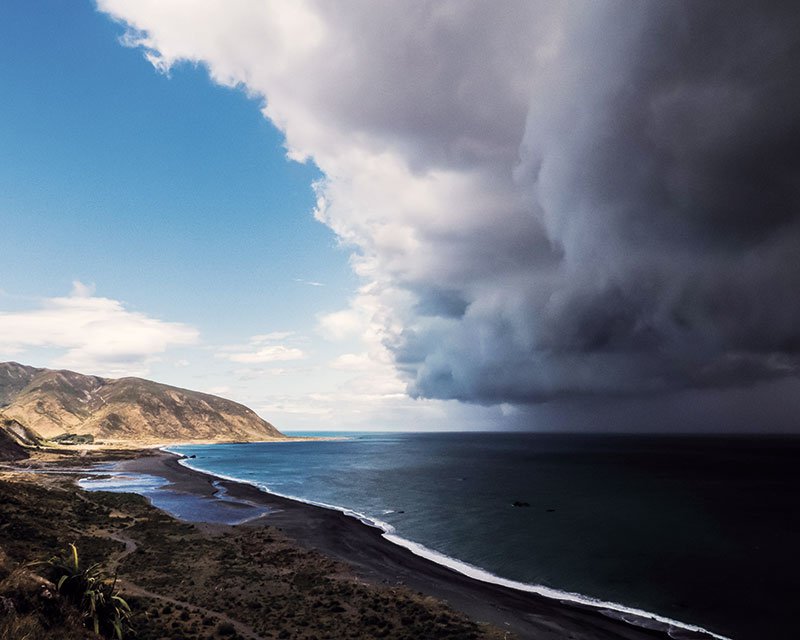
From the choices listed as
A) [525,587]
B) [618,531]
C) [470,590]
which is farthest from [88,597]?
[618,531]

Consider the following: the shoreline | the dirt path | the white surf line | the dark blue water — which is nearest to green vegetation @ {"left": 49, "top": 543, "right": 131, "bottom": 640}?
the dirt path

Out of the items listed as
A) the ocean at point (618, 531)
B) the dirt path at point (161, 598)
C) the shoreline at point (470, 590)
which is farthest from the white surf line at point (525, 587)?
the dirt path at point (161, 598)

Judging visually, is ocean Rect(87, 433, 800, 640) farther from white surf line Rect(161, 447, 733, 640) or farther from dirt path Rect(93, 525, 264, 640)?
dirt path Rect(93, 525, 264, 640)

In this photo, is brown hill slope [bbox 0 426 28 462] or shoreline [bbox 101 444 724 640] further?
brown hill slope [bbox 0 426 28 462]

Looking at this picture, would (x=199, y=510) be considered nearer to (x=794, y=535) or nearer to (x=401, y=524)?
(x=401, y=524)

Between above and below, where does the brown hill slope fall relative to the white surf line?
above

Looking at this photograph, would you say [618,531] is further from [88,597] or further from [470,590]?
[88,597]

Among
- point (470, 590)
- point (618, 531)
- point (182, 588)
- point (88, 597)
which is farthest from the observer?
point (618, 531)

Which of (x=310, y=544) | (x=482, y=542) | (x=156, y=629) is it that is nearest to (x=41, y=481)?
(x=310, y=544)
